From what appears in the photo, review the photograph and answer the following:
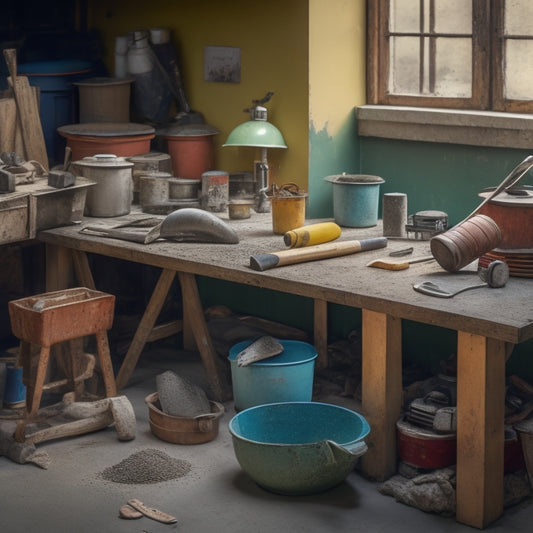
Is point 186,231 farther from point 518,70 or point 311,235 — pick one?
point 518,70

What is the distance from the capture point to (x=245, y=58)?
637 cm

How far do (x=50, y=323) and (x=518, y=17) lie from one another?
2911 mm

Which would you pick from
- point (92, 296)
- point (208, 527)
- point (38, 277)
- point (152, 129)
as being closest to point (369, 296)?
point (208, 527)

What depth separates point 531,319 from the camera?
4.18 meters

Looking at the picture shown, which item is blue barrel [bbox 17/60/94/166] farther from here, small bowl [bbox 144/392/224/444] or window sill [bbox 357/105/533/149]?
small bowl [bbox 144/392/224/444]

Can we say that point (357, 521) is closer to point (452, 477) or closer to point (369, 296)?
point (452, 477)

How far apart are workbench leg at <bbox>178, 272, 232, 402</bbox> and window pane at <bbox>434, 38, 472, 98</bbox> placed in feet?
5.86

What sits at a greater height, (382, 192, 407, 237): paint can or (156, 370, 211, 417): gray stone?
(382, 192, 407, 237): paint can

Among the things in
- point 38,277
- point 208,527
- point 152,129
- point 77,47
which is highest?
point 77,47

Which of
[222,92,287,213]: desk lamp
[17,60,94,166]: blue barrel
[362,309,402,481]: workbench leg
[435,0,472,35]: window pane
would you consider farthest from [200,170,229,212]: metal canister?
[362,309,402,481]: workbench leg

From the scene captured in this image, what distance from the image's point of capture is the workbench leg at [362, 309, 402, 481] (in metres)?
4.73

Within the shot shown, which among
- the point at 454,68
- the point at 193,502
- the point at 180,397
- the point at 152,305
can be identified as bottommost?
the point at 193,502

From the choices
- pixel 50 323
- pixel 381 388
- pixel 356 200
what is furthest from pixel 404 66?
pixel 50 323

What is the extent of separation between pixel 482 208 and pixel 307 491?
1.53m
